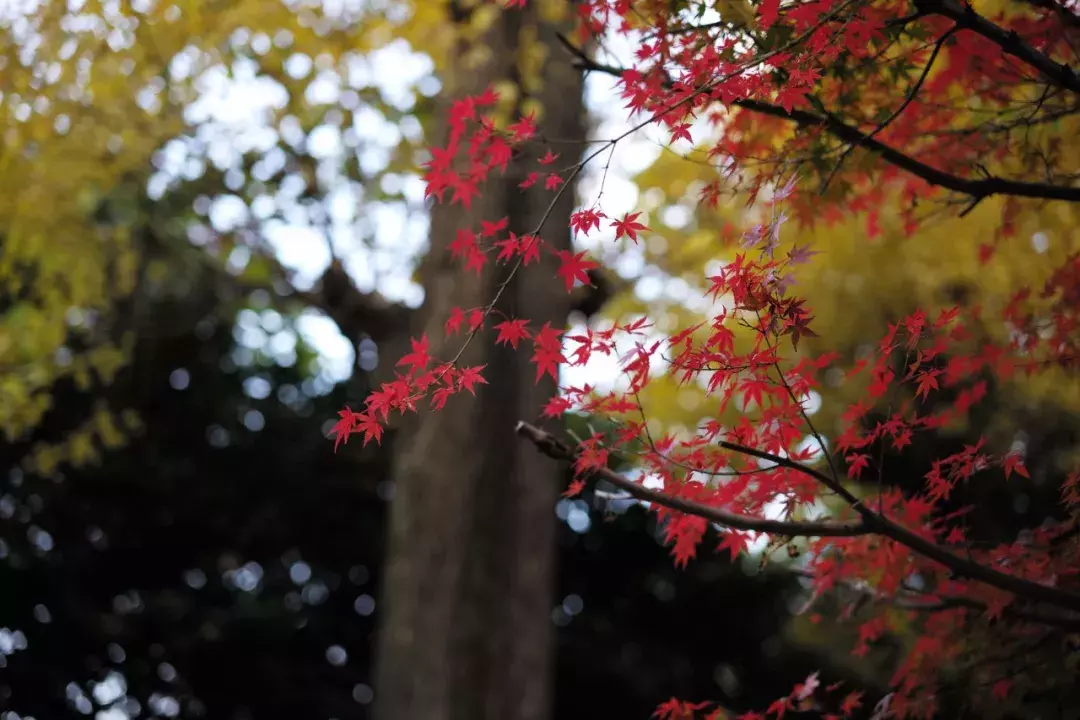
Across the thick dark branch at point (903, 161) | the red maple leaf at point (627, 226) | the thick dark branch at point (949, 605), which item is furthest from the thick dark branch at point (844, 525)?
the thick dark branch at point (903, 161)

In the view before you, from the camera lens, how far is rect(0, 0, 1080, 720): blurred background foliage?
530cm

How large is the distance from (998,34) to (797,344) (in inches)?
30.5

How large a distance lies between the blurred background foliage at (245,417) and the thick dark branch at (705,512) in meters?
3.03

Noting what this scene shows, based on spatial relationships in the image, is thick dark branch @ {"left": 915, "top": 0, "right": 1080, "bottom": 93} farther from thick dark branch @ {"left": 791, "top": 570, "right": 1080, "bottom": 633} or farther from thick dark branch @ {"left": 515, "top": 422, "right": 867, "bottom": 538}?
thick dark branch @ {"left": 791, "top": 570, "right": 1080, "bottom": 633}

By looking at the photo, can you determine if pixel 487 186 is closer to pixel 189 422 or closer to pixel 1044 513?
pixel 189 422

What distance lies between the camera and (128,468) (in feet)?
21.0

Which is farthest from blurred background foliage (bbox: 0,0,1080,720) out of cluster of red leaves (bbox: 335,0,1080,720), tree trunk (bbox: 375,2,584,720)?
cluster of red leaves (bbox: 335,0,1080,720)

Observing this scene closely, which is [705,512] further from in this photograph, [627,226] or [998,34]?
[998,34]

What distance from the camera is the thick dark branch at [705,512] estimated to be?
6.52 feet

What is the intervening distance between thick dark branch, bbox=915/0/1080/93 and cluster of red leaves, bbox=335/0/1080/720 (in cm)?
2

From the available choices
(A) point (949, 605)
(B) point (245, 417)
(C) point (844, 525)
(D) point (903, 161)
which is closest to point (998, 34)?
(D) point (903, 161)

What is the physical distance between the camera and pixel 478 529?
13.3ft

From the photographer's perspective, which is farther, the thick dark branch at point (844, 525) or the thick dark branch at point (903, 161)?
the thick dark branch at point (903, 161)

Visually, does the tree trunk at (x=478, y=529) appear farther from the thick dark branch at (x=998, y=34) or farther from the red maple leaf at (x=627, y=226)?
the thick dark branch at (x=998, y=34)
